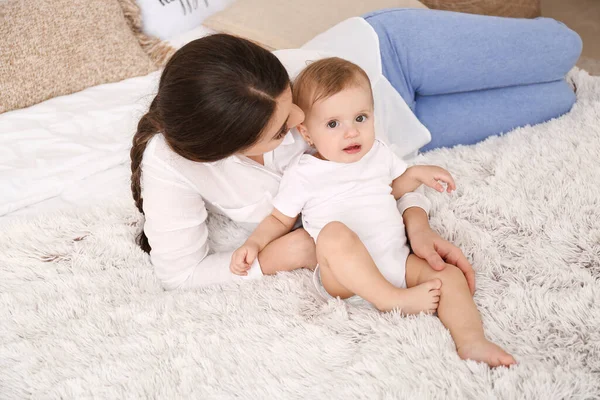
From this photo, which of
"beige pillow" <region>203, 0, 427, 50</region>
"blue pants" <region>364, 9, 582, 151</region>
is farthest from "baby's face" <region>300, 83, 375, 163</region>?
"beige pillow" <region>203, 0, 427, 50</region>

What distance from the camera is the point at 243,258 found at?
3.64 ft

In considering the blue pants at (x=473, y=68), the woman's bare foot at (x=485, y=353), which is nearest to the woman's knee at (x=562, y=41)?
the blue pants at (x=473, y=68)

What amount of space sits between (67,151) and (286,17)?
2.56 feet

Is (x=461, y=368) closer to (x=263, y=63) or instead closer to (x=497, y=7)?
(x=263, y=63)

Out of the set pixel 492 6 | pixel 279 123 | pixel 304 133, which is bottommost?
pixel 492 6

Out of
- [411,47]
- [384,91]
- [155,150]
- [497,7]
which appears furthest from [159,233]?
[497,7]

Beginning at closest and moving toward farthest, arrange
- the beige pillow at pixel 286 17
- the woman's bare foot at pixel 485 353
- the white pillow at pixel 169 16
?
1. the woman's bare foot at pixel 485 353
2. the beige pillow at pixel 286 17
3. the white pillow at pixel 169 16

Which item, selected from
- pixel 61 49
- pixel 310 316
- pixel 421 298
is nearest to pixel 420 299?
pixel 421 298

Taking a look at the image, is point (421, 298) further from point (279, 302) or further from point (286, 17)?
point (286, 17)

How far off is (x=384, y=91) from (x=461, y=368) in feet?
2.38

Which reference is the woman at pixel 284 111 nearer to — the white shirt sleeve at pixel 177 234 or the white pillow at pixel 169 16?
the white shirt sleeve at pixel 177 234

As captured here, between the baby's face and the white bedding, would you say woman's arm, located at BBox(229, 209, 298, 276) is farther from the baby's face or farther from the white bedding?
the white bedding

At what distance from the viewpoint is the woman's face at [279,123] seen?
98 cm

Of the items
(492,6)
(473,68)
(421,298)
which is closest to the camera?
(421,298)
